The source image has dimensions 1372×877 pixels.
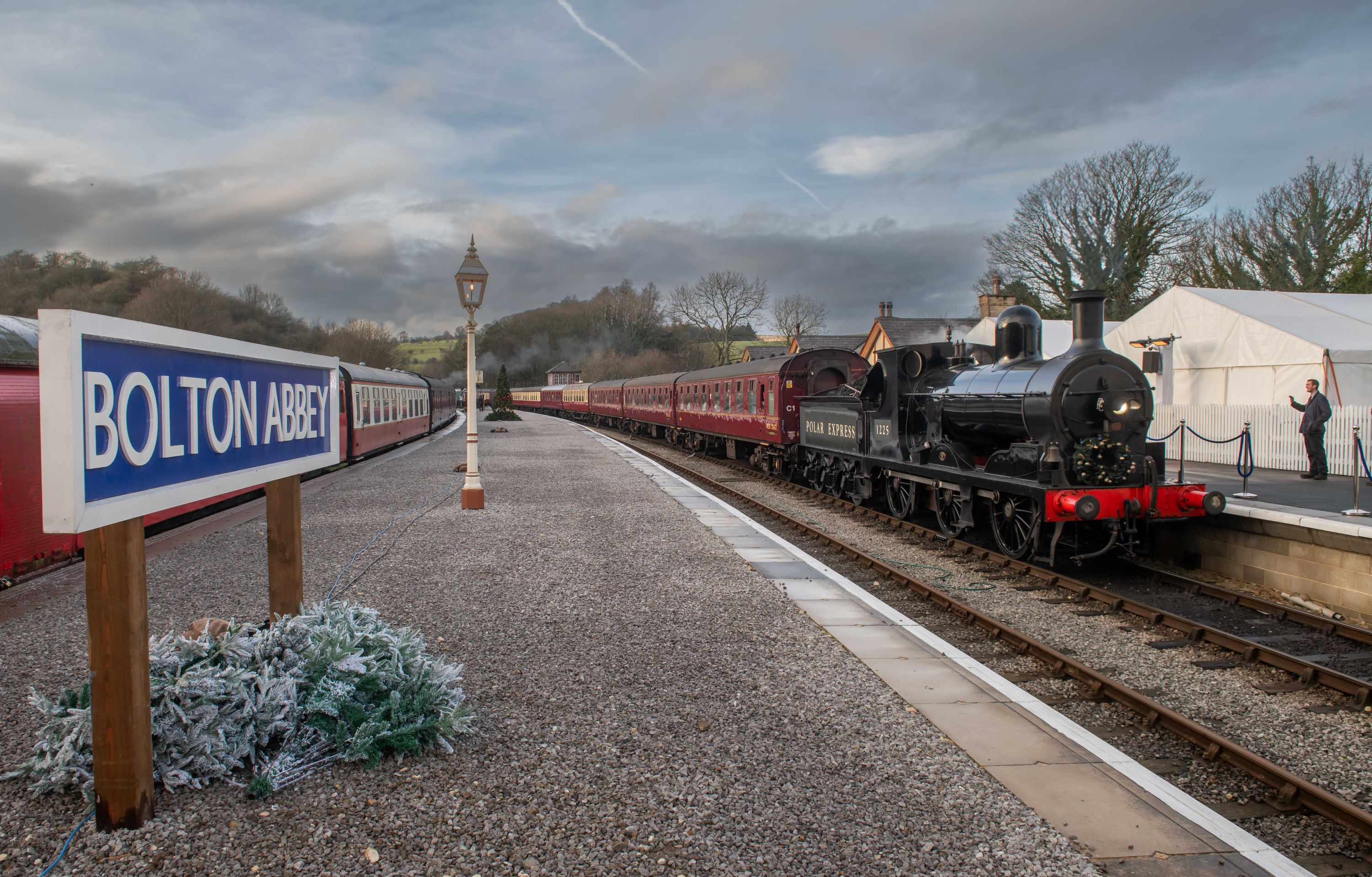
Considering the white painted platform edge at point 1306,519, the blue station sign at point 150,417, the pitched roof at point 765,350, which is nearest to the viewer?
the blue station sign at point 150,417

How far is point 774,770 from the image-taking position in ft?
12.8

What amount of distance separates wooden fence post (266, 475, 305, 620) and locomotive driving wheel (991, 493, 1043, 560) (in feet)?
23.3

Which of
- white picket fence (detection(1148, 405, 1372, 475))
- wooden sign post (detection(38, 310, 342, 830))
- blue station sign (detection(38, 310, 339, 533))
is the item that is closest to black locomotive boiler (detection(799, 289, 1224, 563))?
white picket fence (detection(1148, 405, 1372, 475))

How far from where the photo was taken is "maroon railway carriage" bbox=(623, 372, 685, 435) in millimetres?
29547

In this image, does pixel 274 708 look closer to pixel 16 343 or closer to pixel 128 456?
pixel 128 456

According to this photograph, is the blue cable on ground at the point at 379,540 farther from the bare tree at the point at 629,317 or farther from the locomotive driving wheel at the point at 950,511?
the bare tree at the point at 629,317

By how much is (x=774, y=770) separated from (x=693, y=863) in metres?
0.88

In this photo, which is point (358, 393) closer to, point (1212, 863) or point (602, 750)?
point (602, 750)

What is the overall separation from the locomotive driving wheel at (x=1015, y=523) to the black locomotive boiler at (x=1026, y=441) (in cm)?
2

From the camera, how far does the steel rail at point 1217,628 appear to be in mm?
5453

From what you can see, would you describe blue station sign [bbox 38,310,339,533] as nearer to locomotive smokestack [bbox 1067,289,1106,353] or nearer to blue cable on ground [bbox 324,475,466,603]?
blue cable on ground [bbox 324,475,466,603]

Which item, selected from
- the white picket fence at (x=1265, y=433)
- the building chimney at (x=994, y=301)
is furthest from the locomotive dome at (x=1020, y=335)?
the building chimney at (x=994, y=301)

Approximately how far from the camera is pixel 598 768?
3.86m

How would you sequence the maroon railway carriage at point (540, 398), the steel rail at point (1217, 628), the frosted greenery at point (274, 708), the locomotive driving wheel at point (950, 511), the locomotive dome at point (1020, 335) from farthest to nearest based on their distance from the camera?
the maroon railway carriage at point (540, 398) < the locomotive driving wheel at point (950, 511) < the locomotive dome at point (1020, 335) < the steel rail at point (1217, 628) < the frosted greenery at point (274, 708)
